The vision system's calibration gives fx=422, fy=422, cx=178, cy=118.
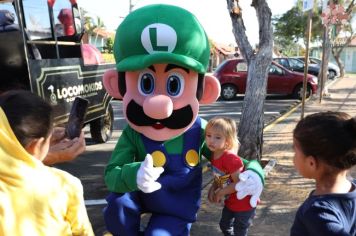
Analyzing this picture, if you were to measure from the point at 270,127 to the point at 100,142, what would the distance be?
3.21 meters

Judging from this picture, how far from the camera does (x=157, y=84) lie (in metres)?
2.38

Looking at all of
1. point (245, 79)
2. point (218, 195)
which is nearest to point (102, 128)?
point (218, 195)

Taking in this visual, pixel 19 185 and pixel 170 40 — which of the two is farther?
pixel 170 40

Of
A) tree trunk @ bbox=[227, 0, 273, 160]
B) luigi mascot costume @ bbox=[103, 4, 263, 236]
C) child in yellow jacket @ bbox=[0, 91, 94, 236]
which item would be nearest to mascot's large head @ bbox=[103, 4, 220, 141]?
luigi mascot costume @ bbox=[103, 4, 263, 236]

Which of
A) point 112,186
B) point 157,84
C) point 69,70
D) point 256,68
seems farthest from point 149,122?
point 69,70

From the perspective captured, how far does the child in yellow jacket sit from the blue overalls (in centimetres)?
60

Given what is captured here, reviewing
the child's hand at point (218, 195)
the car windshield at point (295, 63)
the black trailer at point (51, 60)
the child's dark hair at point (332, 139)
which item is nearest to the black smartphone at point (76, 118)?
the child's hand at point (218, 195)

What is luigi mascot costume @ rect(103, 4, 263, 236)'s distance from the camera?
2316 mm

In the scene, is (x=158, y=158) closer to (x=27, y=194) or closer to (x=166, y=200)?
(x=166, y=200)

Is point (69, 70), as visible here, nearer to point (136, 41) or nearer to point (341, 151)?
point (136, 41)

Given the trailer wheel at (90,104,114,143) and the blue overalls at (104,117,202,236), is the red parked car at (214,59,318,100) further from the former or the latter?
the blue overalls at (104,117,202,236)

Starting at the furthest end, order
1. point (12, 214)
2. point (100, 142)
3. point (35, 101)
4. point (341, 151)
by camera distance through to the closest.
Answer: point (100, 142) < point (341, 151) < point (35, 101) < point (12, 214)

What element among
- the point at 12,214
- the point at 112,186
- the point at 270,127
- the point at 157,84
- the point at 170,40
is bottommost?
the point at 270,127

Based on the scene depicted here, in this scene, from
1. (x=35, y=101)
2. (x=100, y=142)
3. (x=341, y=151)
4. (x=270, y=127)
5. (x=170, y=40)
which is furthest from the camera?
(x=270, y=127)
